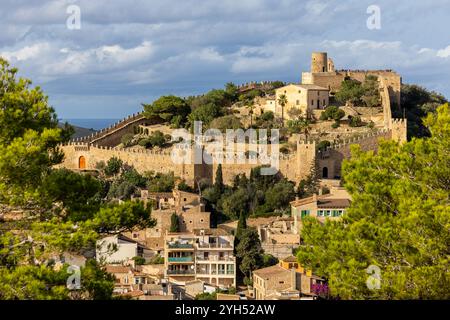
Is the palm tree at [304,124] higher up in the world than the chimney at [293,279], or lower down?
higher up

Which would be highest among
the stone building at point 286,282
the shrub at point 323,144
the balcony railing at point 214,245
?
the shrub at point 323,144

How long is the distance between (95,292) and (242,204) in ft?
68.9

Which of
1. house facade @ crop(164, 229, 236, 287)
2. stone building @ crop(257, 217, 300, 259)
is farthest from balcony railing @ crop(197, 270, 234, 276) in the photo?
stone building @ crop(257, 217, 300, 259)

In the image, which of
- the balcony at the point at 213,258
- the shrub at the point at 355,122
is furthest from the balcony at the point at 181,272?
the shrub at the point at 355,122

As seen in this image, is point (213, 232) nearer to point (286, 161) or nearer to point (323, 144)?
point (286, 161)

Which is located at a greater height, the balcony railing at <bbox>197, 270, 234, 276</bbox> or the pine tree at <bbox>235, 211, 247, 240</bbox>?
the pine tree at <bbox>235, 211, 247, 240</bbox>

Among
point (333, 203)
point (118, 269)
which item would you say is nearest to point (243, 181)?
point (333, 203)

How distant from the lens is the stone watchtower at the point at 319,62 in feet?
146

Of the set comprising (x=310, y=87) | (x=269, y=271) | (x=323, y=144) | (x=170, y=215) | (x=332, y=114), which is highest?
(x=310, y=87)

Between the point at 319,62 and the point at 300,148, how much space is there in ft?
41.0

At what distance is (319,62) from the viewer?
146 ft

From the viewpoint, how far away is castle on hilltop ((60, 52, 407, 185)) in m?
33.1

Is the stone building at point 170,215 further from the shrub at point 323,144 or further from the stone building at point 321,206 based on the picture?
the shrub at point 323,144

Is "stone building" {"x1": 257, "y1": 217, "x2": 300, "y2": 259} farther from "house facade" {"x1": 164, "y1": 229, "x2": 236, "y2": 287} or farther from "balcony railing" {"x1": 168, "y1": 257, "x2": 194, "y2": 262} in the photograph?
"balcony railing" {"x1": 168, "y1": 257, "x2": 194, "y2": 262}
